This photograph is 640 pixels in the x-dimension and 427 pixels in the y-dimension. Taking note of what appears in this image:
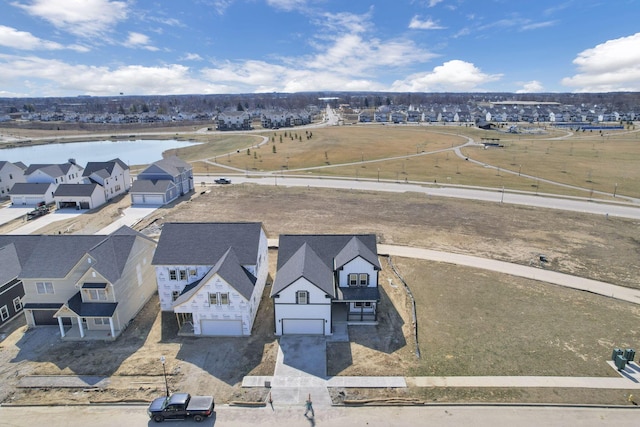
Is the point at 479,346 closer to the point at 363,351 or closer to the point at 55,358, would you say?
the point at 363,351

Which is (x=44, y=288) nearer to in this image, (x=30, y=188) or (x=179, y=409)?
(x=179, y=409)

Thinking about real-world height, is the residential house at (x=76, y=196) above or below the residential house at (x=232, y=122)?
below

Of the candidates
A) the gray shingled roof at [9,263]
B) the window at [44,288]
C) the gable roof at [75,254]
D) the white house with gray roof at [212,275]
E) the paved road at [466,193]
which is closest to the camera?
the white house with gray roof at [212,275]

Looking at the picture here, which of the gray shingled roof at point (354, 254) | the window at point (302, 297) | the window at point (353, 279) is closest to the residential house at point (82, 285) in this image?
the window at point (302, 297)

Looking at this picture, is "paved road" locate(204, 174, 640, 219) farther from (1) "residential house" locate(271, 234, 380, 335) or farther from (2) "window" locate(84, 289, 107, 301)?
(2) "window" locate(84, 289, 107, 301)

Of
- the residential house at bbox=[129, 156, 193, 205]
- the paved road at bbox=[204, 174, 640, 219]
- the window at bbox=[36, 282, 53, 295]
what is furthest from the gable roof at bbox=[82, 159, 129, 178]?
the window at bbox=[36, 282, 53, 295]

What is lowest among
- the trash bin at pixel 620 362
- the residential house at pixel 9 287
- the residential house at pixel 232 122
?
the trash bin at pixel 620 362

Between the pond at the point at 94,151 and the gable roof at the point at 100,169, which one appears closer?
the gable roof at the point at 100,169

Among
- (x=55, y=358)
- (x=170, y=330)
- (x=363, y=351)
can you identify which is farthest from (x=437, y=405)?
(x=55, y=358)

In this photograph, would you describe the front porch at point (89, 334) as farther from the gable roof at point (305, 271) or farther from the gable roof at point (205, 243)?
the gable roof at point (305, 271)
